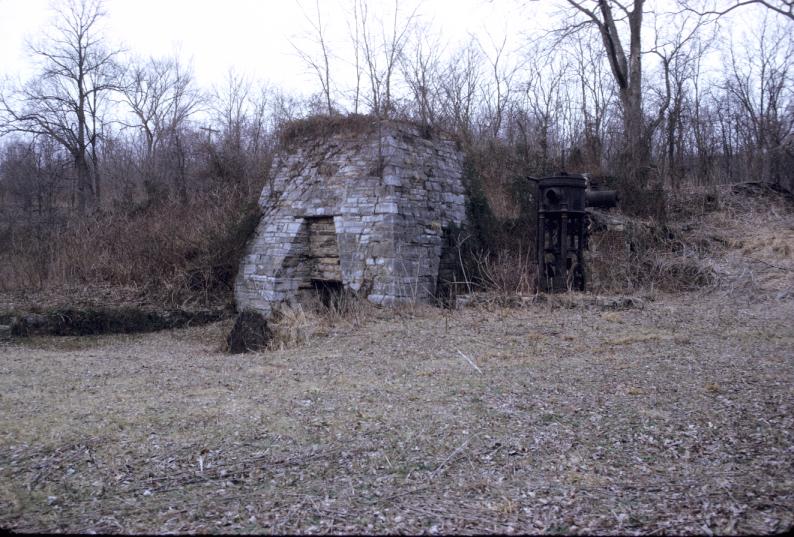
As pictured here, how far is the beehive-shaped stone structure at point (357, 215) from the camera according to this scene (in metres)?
10.6

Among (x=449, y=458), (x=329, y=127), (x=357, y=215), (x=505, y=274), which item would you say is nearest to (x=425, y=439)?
(x=449, y=458)

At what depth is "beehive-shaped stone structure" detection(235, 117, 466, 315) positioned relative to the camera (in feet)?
34.9

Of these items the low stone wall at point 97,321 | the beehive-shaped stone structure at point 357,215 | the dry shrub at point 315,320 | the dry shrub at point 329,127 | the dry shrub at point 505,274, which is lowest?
the low stone wall at point 97,321

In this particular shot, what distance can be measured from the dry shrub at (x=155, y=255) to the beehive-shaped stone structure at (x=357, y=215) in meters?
0.75

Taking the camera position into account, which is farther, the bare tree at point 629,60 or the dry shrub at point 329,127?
the bare tree at point 629,60

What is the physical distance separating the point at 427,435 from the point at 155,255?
11160 millimetres

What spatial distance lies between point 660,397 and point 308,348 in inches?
172

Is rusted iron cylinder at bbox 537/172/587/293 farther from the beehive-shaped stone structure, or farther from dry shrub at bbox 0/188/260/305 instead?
dry shrub at bbox 0/188/260/305

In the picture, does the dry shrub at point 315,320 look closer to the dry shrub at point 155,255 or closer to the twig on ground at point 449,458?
the dry shrub at point 155,255

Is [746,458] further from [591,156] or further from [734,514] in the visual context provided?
[591,156]

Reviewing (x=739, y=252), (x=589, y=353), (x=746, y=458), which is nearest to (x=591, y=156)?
(x=739, y=252)

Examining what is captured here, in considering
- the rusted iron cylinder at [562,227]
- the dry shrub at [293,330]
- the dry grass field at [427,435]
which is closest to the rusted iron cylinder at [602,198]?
the rusted iron cylinder at [562,227]

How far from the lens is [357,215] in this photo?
35.8 feet

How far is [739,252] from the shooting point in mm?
12648
